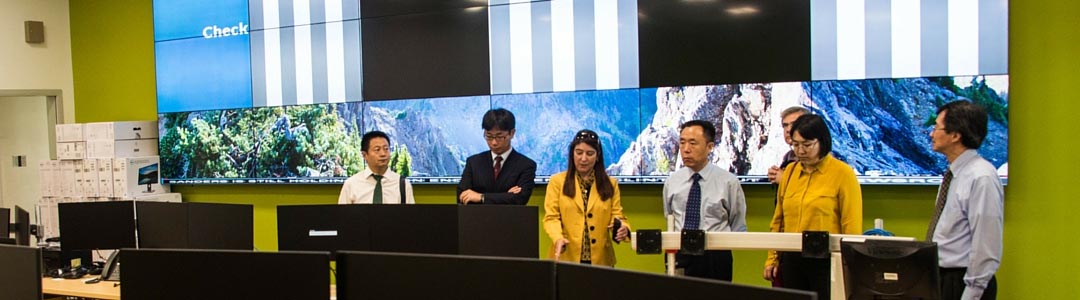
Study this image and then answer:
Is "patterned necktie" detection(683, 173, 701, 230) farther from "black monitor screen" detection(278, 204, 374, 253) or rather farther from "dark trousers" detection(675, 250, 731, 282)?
"black monitor screen" detection(278, 204, 374, 253)

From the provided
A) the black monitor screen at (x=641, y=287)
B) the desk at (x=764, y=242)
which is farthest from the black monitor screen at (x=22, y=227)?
the black monitor screen at (x=641, y=287)

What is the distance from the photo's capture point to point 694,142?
3859 millimetres

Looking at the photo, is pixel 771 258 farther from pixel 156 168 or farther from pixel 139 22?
pixel 139 22

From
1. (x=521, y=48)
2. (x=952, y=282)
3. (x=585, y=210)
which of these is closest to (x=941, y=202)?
(x=952, y=282)

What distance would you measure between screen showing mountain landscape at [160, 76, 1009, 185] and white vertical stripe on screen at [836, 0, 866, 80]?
0.07 meters

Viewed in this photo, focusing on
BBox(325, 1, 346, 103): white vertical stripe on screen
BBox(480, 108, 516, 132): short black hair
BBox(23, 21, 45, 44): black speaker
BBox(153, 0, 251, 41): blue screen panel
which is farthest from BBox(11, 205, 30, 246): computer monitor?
BBox(23, 21, 45, 44): black speaker

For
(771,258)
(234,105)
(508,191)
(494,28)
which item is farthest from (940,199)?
(234,105)

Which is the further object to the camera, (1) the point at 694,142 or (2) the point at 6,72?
(2) the point at 6,72

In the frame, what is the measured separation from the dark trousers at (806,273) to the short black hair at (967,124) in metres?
0.73

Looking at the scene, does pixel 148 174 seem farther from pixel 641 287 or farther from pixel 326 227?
pixel 641 287

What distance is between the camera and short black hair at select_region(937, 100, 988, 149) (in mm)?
3225

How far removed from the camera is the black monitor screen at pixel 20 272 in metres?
2.40

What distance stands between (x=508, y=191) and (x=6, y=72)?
543 centimetres

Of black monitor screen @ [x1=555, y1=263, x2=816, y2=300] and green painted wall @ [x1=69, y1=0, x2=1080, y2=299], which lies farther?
green painted wall @ [x1=69, y1=0, x2=1080, y2=299]
